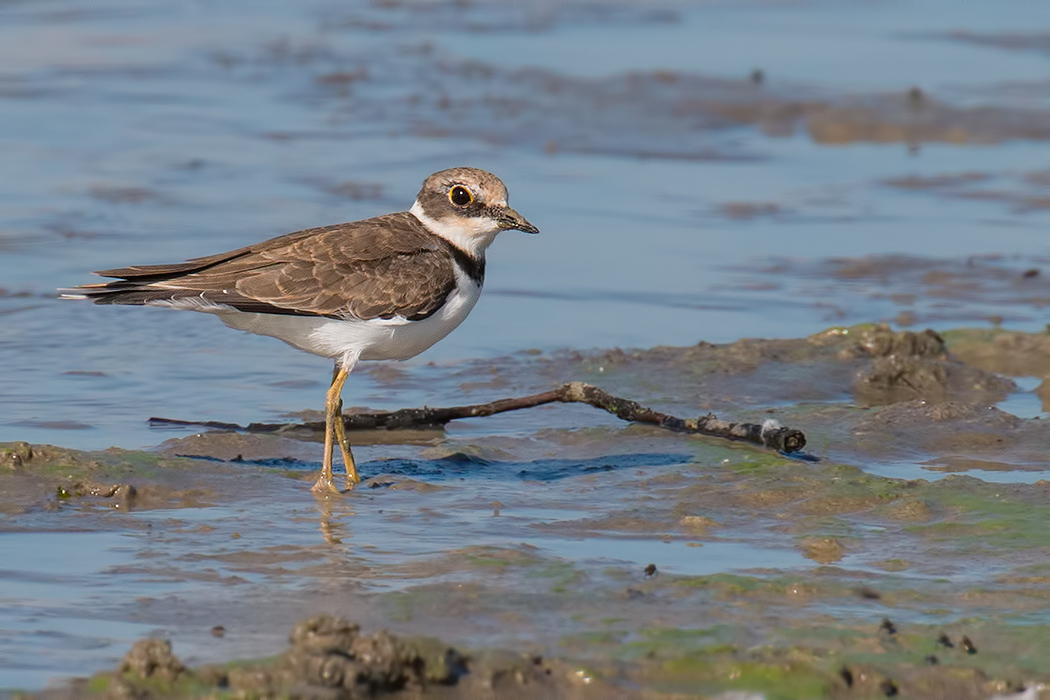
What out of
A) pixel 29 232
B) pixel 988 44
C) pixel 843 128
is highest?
pixel 988 44

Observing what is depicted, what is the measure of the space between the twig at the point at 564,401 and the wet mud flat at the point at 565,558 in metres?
0.08

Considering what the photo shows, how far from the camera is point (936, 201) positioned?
14.0 metres

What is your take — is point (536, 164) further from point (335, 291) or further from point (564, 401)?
point (335, 291)

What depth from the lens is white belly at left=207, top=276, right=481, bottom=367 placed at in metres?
7.58

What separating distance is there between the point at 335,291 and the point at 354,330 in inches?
7.8

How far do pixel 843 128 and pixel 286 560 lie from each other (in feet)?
38.3

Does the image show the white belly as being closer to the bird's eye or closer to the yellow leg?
the yellow leg

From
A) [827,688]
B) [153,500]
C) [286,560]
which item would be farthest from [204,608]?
[827,688]

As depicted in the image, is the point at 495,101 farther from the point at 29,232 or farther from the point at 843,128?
the point at 29,232

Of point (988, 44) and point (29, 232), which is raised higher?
A: point (988, 44)

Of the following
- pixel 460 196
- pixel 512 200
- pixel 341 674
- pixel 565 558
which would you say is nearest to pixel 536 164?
pixel 512 200

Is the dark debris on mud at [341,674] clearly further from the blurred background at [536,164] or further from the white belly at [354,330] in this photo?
the blurred background at [536,164]

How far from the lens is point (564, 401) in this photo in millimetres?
8016

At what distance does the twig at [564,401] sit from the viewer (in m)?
7.87
